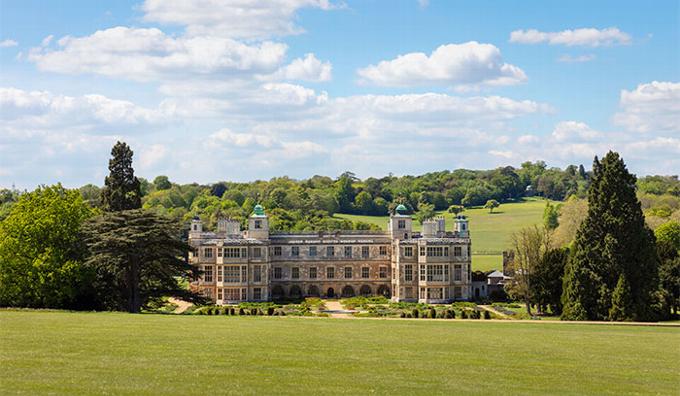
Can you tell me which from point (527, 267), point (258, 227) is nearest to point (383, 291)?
point (258, 227)

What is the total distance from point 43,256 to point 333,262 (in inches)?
1652

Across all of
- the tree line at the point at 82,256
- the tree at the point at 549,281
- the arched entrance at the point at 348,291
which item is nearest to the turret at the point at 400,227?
the arched entrance at the point at 348,291

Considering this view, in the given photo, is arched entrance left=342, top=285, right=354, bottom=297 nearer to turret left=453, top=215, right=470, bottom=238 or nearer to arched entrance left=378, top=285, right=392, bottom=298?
arched entrance left=378, top=285, right=392, bottom=298

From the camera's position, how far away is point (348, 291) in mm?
94312

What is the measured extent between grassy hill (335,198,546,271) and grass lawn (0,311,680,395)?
79413mm

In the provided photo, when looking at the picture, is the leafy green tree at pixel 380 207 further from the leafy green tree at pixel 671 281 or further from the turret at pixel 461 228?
the leafy green tree at pixel 671 281

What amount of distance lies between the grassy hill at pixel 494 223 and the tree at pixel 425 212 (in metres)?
1.62

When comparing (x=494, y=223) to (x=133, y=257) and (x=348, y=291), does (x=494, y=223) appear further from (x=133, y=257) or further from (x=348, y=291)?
(x=133, y=257)

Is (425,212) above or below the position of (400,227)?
above

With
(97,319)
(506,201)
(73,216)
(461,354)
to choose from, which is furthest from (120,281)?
(506,201)

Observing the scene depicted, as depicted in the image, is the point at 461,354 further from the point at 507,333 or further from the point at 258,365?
the point at 507,333

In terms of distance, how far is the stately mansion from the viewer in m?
88.2

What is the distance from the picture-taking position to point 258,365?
2908 cm

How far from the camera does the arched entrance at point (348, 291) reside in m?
94.1
